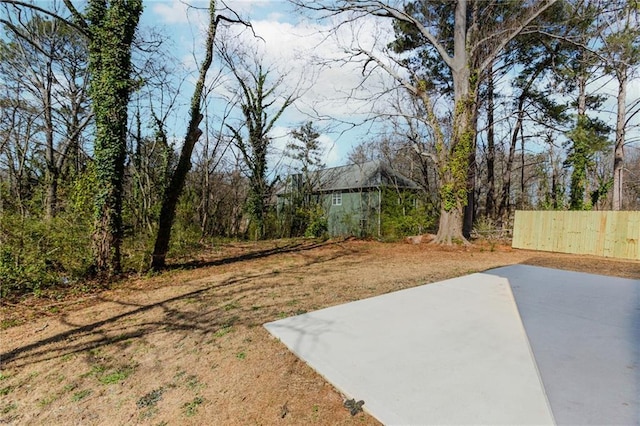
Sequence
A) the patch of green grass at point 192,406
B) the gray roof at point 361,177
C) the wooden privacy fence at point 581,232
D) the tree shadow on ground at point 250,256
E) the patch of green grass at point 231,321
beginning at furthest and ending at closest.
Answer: the gray roof at point 361,177
the wooden privacy fence at point 581,232
the tree shadow on ground at point 250,256
the patch of green grass at point 231,321
the patch of green grass at point 192,406

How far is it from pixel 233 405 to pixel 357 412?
0.77 meters

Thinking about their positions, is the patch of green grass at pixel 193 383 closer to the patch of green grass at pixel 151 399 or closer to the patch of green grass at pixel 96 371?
the patch of green grass at pixel 151 399

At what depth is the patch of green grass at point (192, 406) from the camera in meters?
1.88

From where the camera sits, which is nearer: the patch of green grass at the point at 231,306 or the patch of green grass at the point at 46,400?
the patch of green grass at the point at 46,400

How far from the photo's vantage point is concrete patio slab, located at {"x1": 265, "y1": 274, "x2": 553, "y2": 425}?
1.68m

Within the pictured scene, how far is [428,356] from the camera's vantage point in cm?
226

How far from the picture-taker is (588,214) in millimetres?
9312

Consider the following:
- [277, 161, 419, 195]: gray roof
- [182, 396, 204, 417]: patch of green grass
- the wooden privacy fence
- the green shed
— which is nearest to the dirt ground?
[182, 396, 204, 417]: patch of green grass

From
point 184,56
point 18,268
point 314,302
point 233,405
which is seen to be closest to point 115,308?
point 18,268

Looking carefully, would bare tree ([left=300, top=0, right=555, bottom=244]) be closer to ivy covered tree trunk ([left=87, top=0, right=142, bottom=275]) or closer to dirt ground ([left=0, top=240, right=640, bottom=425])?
dirt ground ([left=0, top=240, right=640, bottom=425])

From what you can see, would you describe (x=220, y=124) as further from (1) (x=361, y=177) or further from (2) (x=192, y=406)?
(2) (x=192, y=406)

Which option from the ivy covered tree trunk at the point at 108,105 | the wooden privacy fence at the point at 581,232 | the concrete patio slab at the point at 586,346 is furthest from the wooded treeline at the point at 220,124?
the concrete patio slab at the point at 586,346

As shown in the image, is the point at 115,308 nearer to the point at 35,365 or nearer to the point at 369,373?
the point at 35,365

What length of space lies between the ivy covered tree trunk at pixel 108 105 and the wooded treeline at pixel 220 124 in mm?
22
